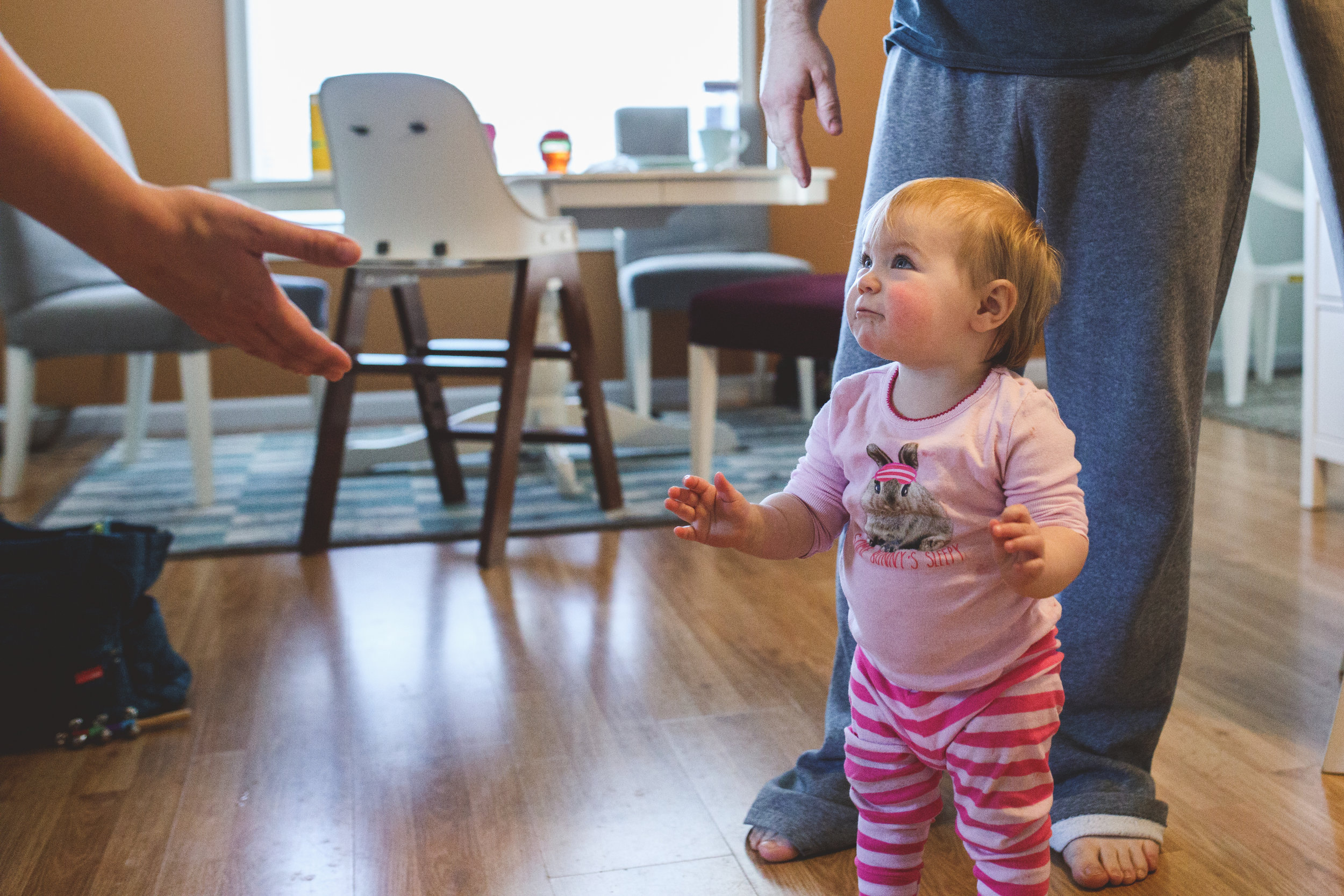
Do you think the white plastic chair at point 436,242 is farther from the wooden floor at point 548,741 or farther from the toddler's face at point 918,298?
the toddler's face at point 918,298

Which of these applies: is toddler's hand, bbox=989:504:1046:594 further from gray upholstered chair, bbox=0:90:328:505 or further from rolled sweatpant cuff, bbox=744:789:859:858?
gray upholstered chair, bbox=0:90:328:505

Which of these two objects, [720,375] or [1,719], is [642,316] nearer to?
[720,375]

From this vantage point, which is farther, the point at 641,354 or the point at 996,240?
the point at 641,354

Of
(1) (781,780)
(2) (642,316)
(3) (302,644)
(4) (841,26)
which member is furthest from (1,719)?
(4) (841,26)

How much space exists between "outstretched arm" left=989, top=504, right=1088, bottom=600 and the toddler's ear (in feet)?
0.50

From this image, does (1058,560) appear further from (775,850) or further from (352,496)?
(352,496)

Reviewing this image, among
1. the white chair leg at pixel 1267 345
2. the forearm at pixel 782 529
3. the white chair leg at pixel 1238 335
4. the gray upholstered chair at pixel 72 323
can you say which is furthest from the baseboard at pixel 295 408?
the forearm at pixel 782 529

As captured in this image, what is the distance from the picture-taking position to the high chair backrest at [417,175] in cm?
220

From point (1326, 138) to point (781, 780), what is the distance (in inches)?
33.1

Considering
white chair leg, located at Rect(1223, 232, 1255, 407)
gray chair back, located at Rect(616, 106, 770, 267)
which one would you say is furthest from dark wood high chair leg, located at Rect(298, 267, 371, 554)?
white chair leg, located at Rect(1223, 232, 1255, 407)

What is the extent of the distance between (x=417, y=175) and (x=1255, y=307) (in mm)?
3225

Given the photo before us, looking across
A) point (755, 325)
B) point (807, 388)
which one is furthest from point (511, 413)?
point (807, 388)

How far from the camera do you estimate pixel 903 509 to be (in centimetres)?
86

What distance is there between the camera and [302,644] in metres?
1.84
